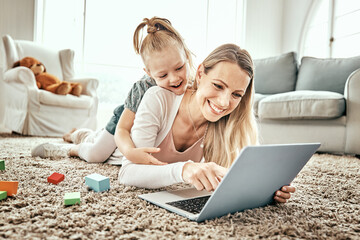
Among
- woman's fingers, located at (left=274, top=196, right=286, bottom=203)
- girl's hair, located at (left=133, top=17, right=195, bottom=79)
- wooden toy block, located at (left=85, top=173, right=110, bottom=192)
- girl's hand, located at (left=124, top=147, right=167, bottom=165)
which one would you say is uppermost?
girl's hair, located at (left=133, top=17, right=195, bottom=79)

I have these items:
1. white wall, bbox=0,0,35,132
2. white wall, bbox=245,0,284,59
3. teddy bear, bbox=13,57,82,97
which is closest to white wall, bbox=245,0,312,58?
white wall, bbox=245,0,284,59

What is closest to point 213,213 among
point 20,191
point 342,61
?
point 20,191

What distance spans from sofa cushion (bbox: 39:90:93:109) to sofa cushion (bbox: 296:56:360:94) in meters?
2.18

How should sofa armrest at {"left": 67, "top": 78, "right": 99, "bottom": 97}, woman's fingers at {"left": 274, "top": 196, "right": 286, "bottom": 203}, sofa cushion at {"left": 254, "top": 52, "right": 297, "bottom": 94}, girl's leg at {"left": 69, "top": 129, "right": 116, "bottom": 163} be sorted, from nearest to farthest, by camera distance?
woman's fingers at {"left": 274, "top": 196, "right": 286, "bottom": 203} < girl's leg at {"left": 69, "top": 129, "right": 116, "bottom": 163} < sofa cushion at {"left": 254, "top": 52, "right": 297, "bottom": 94} < sofa armrest at {"left": 67, "top": 78, "right": 99, "bottom": 97}

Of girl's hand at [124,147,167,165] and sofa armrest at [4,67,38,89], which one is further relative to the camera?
sofa armrest at [4,67,38,89]

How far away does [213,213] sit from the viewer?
0.65 m

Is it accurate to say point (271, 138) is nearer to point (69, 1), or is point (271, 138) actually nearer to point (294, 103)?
point (294, 103)

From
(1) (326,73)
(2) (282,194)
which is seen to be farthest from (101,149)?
(1) (326,73)

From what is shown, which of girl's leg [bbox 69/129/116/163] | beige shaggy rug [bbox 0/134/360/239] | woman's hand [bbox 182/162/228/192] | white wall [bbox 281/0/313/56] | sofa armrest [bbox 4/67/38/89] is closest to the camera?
beige shaggy rug [bbox 0/134/360/239]

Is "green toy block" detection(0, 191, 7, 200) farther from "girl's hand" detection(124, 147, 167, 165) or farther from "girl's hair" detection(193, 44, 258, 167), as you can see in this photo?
"girl's hair" detection(193, 44, 258, 167)

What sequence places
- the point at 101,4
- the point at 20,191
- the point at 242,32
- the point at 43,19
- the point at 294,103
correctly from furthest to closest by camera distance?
1. the point at 242,32
2. the point at 101,4
3. the point at 43,19
4. the point at 294,103
5. the point at 20,191

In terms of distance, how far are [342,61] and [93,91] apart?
2.56 m

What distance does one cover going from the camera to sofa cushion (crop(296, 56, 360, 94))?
8.65 feet

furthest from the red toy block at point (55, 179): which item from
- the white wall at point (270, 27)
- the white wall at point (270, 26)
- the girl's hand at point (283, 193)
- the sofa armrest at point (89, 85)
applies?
the white wall at point (270, 27)
